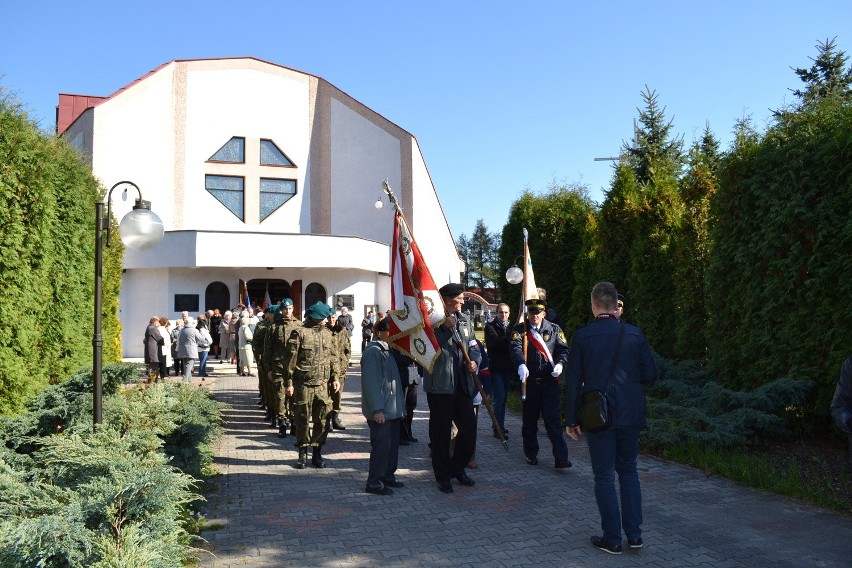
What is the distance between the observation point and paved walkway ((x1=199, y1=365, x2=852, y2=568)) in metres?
5.01

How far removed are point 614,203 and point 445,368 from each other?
8.76 m

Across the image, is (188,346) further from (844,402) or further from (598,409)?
(844,402)

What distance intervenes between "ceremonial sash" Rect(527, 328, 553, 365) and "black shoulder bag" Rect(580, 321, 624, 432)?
2808 mm

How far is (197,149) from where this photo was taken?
103 feet

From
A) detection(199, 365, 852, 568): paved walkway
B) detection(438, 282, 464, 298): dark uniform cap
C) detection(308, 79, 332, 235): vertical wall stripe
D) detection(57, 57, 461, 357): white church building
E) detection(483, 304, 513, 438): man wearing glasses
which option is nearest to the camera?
detection(199, 365, 852, 568): paved walkway

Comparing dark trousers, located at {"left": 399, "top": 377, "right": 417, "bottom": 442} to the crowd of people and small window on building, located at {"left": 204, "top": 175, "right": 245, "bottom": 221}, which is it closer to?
the crowd of people

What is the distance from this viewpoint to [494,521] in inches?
233

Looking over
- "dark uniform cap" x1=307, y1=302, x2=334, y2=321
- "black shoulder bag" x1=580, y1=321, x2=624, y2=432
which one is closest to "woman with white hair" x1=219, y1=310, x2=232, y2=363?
"dark uniform cap" x1=307, y1=302, x2=334, y2=321

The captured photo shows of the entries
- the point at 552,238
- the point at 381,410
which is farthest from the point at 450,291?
the point at 552,238

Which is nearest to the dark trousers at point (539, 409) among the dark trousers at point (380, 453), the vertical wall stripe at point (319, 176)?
the dark trousers at point (380, 453)

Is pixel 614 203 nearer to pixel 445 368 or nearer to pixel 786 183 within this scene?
pixel 786 183

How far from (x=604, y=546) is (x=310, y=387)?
421cm

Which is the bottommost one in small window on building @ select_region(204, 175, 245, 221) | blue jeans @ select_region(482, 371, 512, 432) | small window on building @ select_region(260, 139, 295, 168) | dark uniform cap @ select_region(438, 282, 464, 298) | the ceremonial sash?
blue jeans @ select_region(482, 371, 512, 432)

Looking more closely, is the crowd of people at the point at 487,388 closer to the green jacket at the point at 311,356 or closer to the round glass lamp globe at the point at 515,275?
the green jacket at the point at 311,356
